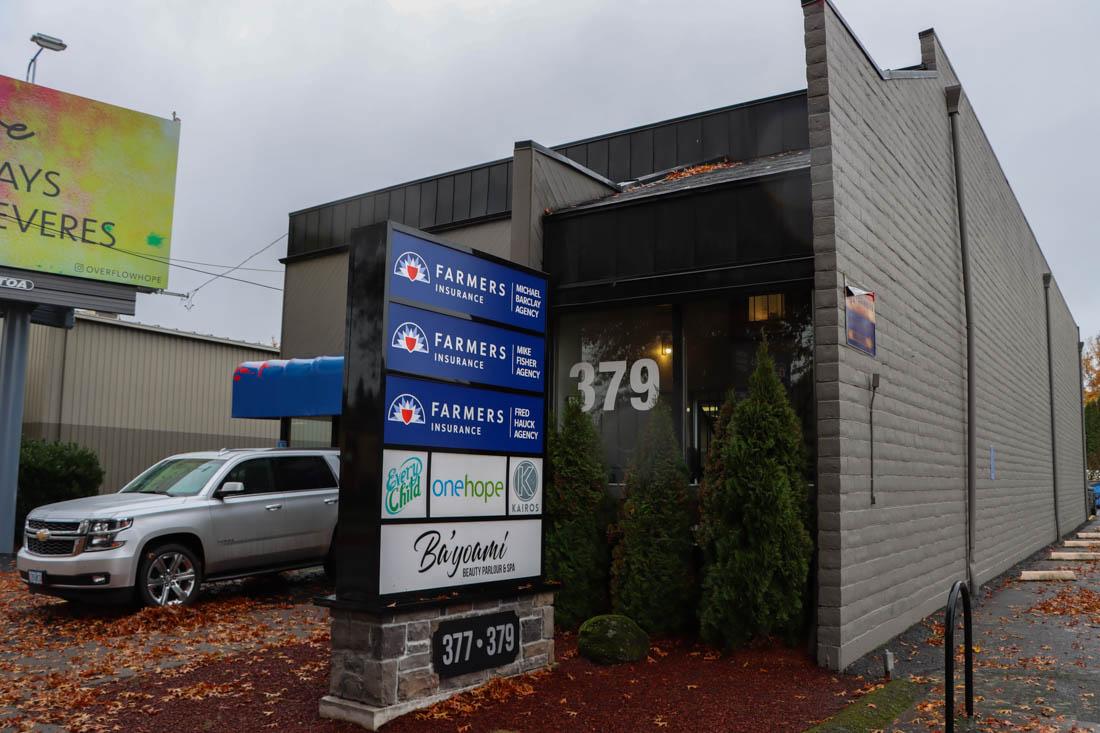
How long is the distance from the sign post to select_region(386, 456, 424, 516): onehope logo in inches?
0.5

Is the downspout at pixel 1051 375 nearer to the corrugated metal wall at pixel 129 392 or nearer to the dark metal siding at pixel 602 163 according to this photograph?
the dark metal siding at pixel 602 163

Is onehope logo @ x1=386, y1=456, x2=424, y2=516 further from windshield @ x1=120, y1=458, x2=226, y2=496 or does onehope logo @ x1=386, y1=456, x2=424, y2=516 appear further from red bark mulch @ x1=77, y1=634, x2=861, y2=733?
windshield @ x1=120, y1=458, x2=226, y2=496

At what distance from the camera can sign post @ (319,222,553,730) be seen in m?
5.87

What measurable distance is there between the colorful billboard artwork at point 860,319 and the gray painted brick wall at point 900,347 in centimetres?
13

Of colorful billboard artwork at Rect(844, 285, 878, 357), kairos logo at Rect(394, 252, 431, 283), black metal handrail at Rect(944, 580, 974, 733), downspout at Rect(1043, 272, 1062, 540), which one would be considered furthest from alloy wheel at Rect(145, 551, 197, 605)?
downspout at Rect(1043, 272, 1062, 540)

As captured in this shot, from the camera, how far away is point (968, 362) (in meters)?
12.1

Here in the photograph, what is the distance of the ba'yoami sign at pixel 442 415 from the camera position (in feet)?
19.6

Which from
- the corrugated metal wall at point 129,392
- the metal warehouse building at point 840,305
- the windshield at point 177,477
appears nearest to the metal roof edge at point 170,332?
the corrugated metal wall at point 129,392

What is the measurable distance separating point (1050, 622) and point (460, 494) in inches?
280

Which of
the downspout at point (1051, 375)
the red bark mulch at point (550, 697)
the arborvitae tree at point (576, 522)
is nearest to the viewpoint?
the red bark mulch at point (550, 697)

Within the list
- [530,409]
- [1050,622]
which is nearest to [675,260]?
[530,409]

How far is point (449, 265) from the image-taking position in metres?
6.68

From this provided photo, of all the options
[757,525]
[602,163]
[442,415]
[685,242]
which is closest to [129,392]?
[602,163]

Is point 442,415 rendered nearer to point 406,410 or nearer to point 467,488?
point 406,410
